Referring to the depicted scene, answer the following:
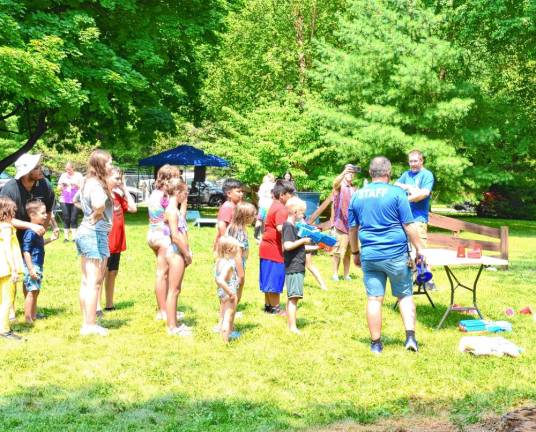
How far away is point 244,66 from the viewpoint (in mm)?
37469

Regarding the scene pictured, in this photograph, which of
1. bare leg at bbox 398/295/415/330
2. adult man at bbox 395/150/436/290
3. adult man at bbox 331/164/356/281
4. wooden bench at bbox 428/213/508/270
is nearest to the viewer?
bare leg at bbox 398/295/415/330

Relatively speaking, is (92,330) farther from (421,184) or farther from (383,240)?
(421,184)

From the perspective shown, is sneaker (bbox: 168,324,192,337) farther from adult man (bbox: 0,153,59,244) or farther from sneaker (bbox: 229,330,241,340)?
adult man (bbox: 0,153,59,244)

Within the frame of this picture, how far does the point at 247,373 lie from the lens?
20.9 ft

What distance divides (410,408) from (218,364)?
1897mm

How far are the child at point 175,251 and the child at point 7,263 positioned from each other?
156 cm

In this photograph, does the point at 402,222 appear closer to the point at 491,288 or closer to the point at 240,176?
the point at 491,288

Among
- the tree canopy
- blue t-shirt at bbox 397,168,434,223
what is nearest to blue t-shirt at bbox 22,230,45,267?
blue t-shirt at bbox 397,168,434,223

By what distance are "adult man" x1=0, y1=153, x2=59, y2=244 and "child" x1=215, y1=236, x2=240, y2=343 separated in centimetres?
199

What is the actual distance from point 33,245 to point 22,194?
1.96 feet

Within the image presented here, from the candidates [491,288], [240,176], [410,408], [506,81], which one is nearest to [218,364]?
[410,408]

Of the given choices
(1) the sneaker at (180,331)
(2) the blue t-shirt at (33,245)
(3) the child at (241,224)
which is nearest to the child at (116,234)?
(2) the blue t-shirt at (33,245)

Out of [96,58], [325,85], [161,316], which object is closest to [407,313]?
[161,316]

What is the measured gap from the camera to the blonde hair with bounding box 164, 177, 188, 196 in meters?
7.53
